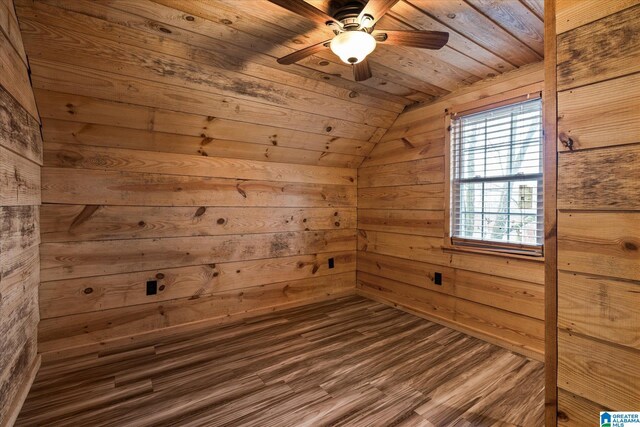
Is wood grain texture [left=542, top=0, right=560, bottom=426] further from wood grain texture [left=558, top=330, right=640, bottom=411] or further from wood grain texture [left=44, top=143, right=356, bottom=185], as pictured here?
wood grain texture [left=44, top=143, right=356, bottom=185]

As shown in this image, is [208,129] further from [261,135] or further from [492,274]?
[492,274]

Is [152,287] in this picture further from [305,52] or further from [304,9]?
[304,9]

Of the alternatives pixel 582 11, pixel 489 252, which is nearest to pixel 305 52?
pixel 582 11

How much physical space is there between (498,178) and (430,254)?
93 centimetres

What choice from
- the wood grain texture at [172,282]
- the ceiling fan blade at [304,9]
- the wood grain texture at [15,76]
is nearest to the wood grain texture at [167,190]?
the wood grain texture at [15,76]

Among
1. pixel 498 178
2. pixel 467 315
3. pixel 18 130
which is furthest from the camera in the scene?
pixel 467 315

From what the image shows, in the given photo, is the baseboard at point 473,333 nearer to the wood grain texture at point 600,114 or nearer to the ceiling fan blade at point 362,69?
the wood grain texture at point 600,114

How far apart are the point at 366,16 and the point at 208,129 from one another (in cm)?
163

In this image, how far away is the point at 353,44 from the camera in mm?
1539

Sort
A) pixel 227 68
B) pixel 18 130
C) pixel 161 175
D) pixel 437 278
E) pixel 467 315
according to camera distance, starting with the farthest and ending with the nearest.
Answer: pixel 437 278 < pixel 467 315 < pixel 161 175 < pixel 227 68 < pixel 18 130

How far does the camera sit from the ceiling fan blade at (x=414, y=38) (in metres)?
1.52

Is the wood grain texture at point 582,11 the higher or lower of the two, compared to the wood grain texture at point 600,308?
higher

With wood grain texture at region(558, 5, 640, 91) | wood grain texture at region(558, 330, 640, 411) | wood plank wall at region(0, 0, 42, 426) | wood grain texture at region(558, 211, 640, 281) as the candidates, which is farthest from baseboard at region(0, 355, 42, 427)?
wood grain texture at region(558, 5, 640, 91)

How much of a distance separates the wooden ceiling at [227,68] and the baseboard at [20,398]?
1.56 metres
